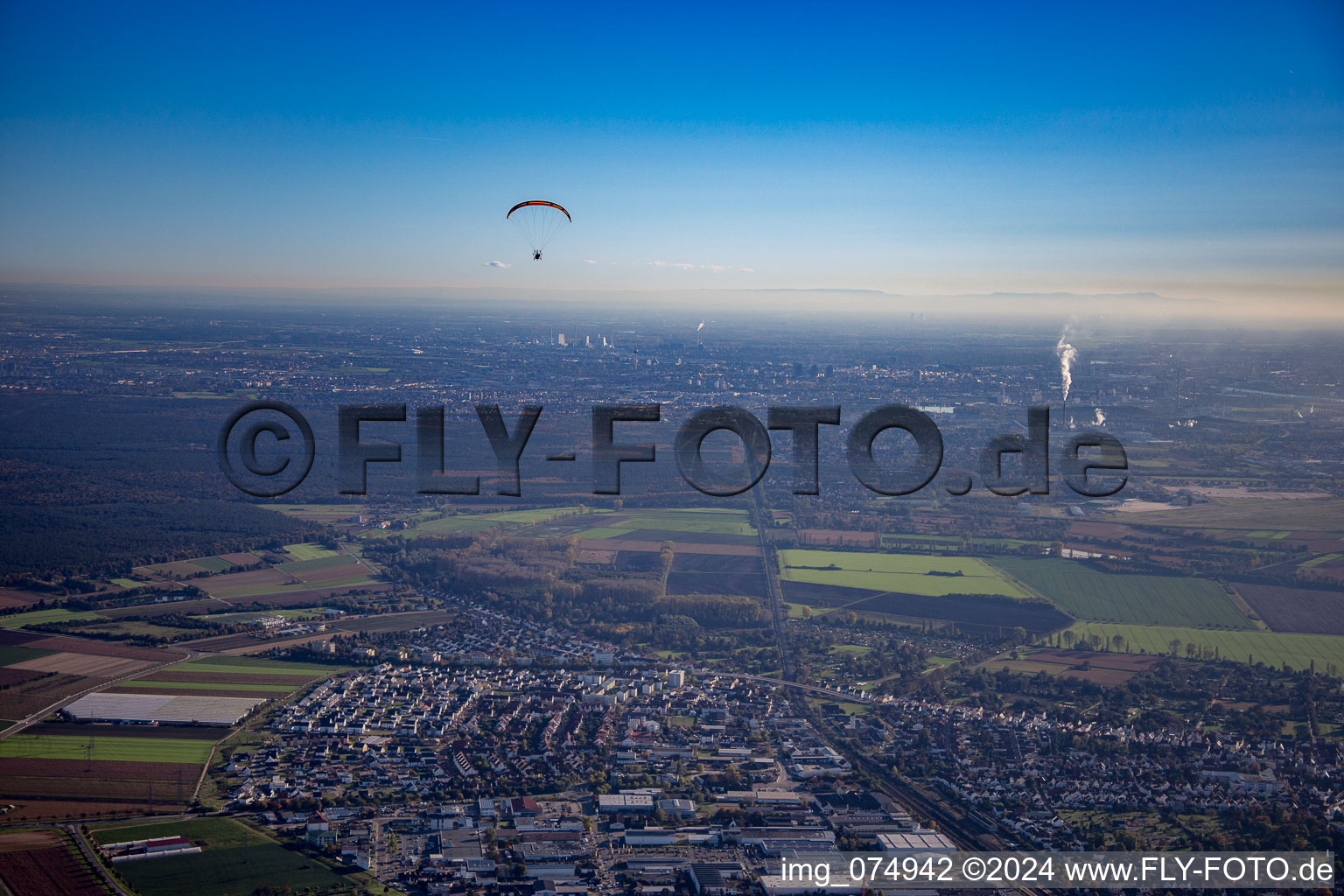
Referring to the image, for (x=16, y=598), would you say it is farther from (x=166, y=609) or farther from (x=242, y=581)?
(x=242, y=581)

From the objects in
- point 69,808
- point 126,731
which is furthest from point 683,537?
point 69,808

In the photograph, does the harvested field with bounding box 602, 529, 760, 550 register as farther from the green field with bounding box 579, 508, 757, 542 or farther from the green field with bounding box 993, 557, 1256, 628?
the green field with bounding box 993, 557, 1256, 628

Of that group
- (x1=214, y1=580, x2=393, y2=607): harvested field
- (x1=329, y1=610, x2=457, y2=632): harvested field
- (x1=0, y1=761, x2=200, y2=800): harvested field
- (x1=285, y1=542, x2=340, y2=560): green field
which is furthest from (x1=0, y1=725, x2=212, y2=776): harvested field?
(x1=285, y1=542, x2=340, y2=560): green field

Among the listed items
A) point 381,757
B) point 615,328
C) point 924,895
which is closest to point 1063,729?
point 924,895

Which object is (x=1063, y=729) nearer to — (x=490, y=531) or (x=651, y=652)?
(x=651, y=652)

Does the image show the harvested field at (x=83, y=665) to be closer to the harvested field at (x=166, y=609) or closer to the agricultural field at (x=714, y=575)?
the harvested field at (x=166, y=609)

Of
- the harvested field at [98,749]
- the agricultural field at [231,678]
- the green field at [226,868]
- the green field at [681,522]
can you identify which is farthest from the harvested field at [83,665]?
the green field at [681,522]
